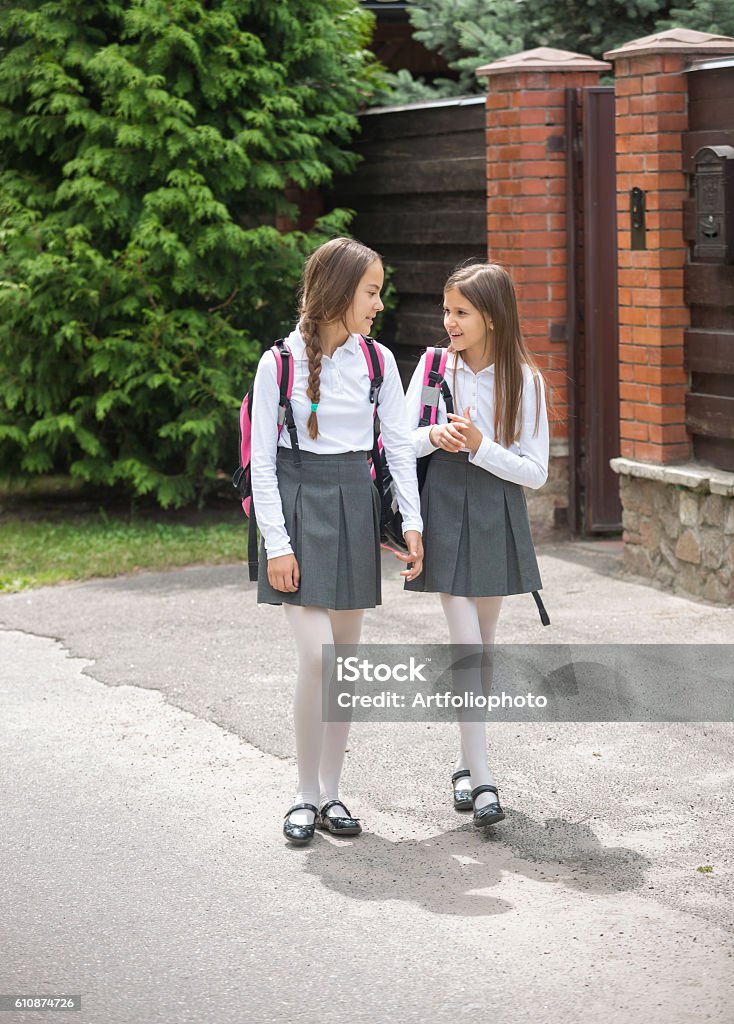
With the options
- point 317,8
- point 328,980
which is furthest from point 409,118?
point 328,980

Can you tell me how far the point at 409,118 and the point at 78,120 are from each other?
6.70 ft

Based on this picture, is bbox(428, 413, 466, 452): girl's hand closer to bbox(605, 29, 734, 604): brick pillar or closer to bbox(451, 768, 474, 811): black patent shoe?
bbox(451, 768, 474, 811): black patent shoe

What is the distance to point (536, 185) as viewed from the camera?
343 inches

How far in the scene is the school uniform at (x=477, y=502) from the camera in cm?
480

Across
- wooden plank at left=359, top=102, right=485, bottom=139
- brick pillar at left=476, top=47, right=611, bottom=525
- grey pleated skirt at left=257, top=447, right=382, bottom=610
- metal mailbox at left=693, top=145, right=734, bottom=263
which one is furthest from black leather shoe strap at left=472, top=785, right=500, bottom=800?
wooden plank at left=359, top=102, right=485, bottom=139

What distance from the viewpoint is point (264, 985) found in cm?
374

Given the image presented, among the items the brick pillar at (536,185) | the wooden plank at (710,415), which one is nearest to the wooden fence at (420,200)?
the brick pillar at (536,185)

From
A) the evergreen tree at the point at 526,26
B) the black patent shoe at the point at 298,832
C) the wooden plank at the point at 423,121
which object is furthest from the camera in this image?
the evergreen tree at the point at 526,26

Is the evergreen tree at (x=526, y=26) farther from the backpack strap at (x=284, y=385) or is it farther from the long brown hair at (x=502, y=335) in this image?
the backpack strap at (x=284, y=385)

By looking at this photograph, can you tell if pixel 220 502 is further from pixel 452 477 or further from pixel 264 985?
pixel 264 985

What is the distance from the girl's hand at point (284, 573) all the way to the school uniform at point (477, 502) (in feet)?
1.41

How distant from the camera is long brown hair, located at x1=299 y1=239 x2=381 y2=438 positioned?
15.1 ft

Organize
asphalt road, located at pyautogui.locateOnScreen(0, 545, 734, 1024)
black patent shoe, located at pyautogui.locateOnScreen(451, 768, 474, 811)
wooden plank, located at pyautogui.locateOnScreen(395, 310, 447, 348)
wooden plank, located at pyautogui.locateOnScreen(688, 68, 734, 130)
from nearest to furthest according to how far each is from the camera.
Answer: asphalt road, located at pyautogui.locateOnScreen(0, 545, 734, 1024) < black patent shoe, located at pyautogui.locateOnScreen(451, 768, 474, 811) < wooden plank, located at pyautogui.locateOnScreen(688, 68, 734, 130) < wooden plank, located at pyautogui.locateOnScreen(395, 310, 447, 348)

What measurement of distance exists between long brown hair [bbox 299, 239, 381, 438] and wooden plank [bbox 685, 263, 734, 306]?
10.5ft
